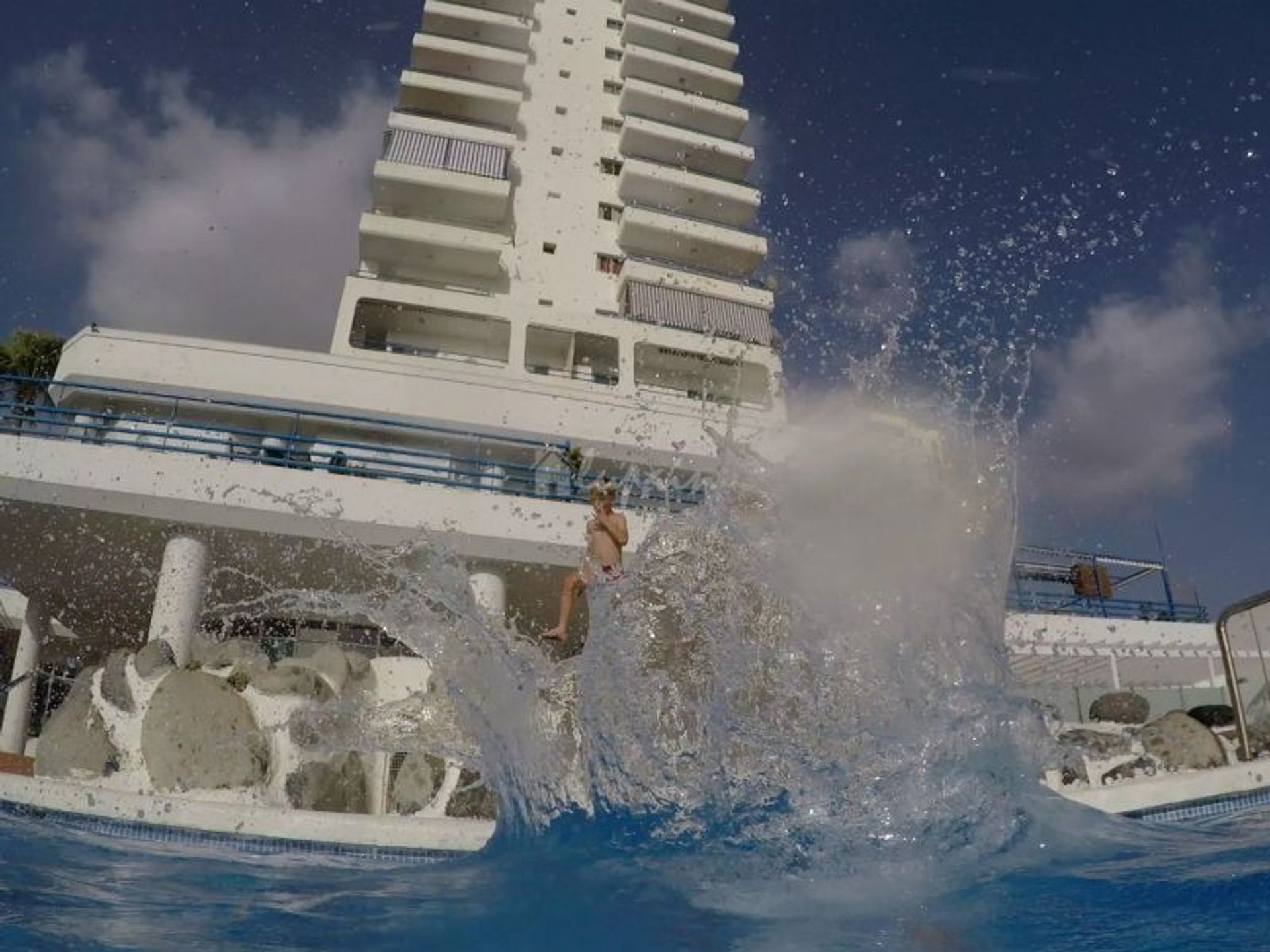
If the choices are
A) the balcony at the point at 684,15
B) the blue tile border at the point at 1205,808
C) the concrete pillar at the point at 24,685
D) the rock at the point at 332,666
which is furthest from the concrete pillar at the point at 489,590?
the balcony at the point at 684,15

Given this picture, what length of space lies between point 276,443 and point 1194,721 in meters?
12.2

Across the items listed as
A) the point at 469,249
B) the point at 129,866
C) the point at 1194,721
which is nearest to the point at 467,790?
the point at 129,866

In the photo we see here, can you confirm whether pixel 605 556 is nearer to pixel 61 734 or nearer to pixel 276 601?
pixel 61 734

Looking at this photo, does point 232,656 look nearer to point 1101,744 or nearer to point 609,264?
point 1101,744

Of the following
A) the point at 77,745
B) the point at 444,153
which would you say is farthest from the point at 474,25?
the point at 77,745

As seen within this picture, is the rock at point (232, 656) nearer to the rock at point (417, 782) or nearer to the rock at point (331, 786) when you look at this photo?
the rock at point (331, 786)

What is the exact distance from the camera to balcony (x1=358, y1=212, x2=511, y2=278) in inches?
1085

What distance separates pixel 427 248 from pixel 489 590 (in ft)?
59.7

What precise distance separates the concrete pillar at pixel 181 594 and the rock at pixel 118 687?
1.05 metres

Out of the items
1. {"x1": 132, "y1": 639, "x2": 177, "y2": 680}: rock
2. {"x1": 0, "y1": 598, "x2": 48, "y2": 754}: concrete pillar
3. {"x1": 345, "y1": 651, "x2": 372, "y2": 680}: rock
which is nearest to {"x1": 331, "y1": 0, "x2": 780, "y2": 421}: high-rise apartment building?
{"x1": 0, "y1": 598, "x2": 48, "y2": 754}: concrete pillar

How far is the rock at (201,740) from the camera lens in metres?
8.95

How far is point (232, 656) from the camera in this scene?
34.7ft

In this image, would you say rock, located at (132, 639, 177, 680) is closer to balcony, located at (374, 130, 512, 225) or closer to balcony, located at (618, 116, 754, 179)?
balcony, located at (374, 130, 512, 225)

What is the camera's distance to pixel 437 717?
962 centimetres
